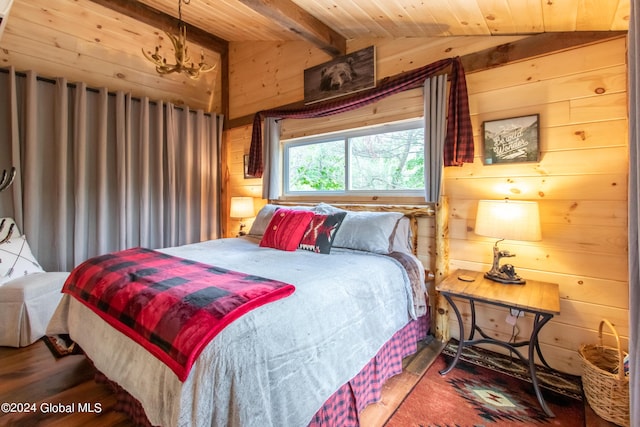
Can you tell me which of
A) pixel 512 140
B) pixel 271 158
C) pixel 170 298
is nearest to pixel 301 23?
pixel 271 158

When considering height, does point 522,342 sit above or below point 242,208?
below

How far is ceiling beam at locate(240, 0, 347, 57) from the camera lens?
2.29m

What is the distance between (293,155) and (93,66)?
7.74 ft

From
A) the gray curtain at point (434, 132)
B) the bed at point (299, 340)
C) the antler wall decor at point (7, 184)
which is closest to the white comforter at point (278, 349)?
the bed at point (299, 340)

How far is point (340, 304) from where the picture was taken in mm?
1462

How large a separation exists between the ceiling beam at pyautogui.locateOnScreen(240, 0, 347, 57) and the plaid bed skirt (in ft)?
8.13

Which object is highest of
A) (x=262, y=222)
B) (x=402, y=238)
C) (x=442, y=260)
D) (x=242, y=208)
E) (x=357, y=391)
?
(x=242, y=208)

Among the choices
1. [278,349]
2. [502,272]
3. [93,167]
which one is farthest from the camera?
[93,167]

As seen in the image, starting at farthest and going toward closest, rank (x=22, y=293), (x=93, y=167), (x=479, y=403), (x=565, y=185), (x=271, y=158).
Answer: (x=271, y=158)
(x=93, y=167)
(x=22, y=293)
(x=565, y=185)
(x=479, y=403)

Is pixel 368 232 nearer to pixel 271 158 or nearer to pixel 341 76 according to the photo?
pixel 341 76

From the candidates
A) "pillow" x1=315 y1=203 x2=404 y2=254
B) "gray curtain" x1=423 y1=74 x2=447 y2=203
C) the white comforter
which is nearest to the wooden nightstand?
the white comforter

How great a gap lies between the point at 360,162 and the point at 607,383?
2337mm

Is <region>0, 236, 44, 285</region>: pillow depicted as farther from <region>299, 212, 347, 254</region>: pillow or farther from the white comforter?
<region>299, 212, 347, 254</region>: pillow

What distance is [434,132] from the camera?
2387 mm
